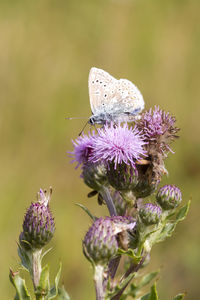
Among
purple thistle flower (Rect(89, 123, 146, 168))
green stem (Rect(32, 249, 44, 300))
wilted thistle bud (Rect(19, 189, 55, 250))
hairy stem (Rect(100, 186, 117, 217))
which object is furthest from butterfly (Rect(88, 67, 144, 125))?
green stem (Rect(32, 249, 44, 300))

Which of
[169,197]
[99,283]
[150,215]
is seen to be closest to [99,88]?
[169,197]

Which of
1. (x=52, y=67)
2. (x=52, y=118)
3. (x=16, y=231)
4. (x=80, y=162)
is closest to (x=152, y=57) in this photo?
(x=52, y=67)

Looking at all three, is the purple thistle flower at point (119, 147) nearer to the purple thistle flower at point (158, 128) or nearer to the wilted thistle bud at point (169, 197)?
the purple thistle flower at point (158, 128)

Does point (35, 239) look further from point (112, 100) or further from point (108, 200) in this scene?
point (112, 100)

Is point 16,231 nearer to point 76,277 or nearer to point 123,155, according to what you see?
point 76,277

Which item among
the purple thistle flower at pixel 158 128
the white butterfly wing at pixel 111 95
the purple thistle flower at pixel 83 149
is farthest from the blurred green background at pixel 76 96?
the purple thistle flower at pixel 158 128

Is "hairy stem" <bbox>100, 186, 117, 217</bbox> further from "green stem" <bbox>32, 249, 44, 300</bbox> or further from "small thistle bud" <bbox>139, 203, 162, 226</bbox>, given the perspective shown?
"green stem" <bbox>32, 249, 44, 300</bbox>
